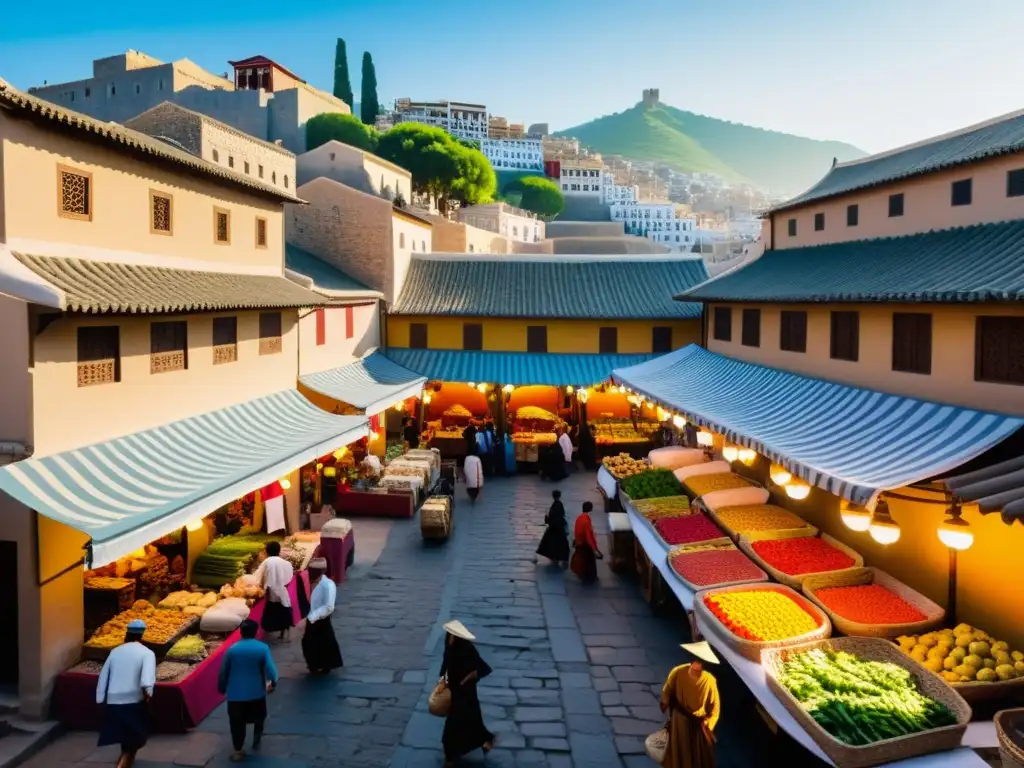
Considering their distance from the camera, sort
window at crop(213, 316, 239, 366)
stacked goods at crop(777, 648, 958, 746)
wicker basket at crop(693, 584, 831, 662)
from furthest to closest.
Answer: window at crop(213, 316, 239, 366), wicker basket at crop(693, 584, 831, 662), stacked goods at crop(777, 648, 958, 746)

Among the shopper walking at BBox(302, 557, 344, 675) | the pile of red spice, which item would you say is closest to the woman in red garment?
the pile of red spice

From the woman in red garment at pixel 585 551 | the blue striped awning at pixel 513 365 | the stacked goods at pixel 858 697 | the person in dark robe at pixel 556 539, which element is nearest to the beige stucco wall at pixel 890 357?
the stacked goods at pixel 858 697

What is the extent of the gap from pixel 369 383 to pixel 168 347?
31.5 ft

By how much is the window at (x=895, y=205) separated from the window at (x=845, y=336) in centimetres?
299

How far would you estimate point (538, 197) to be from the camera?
3418 inches

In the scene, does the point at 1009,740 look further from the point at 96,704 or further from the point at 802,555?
the point at 96,704

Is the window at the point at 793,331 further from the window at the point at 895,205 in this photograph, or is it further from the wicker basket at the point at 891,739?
the wicker basket at the point at 891,739

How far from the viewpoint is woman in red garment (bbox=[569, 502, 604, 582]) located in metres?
14.4

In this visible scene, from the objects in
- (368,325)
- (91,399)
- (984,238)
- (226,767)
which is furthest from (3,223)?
(368,325)

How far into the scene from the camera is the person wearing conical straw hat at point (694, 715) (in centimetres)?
735

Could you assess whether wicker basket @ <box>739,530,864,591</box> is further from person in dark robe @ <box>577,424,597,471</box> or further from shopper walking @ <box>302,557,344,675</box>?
person in dark robe @ <box>577,424,597,471</box>

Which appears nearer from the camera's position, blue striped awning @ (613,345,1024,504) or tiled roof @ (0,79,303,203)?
blue striped awning @ (613,345,1024,504)

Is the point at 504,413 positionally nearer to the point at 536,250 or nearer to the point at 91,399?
the point at 91,399

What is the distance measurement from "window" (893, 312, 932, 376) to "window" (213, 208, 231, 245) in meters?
12.5
